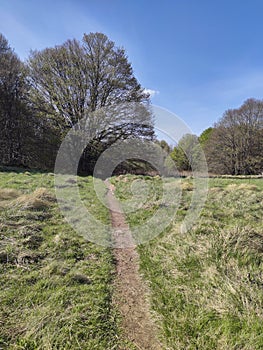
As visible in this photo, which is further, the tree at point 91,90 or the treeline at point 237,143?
the treeline at point 237,143

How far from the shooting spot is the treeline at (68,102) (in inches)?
745

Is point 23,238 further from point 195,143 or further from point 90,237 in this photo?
point 195,143

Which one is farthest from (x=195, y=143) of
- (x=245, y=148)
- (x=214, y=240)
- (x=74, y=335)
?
(x=74, y=335)

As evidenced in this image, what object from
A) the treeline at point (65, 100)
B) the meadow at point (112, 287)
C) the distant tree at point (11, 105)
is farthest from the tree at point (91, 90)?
the meadow at point (112, 287)

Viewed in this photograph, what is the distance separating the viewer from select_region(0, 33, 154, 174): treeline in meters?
18.9

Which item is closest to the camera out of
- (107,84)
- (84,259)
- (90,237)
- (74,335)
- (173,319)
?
(74,335)

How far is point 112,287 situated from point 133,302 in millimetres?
377

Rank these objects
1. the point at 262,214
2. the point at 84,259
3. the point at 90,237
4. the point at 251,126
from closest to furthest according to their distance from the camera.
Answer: the point at 84,259, the point at 90,237, the point at 262,214, the point at 251,126

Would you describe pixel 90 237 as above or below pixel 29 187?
below

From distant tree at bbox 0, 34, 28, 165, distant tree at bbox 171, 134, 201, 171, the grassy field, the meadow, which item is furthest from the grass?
distant tree at bbox 171, 134, 201, 171

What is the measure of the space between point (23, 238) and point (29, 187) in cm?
492

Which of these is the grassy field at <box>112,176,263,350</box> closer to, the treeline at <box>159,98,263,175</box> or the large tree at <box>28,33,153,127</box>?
the large tree at <box>28,33,153,127</box>

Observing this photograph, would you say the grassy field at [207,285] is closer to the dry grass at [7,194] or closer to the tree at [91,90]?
the dry grass at [7,194]

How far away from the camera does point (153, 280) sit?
3041 mm
